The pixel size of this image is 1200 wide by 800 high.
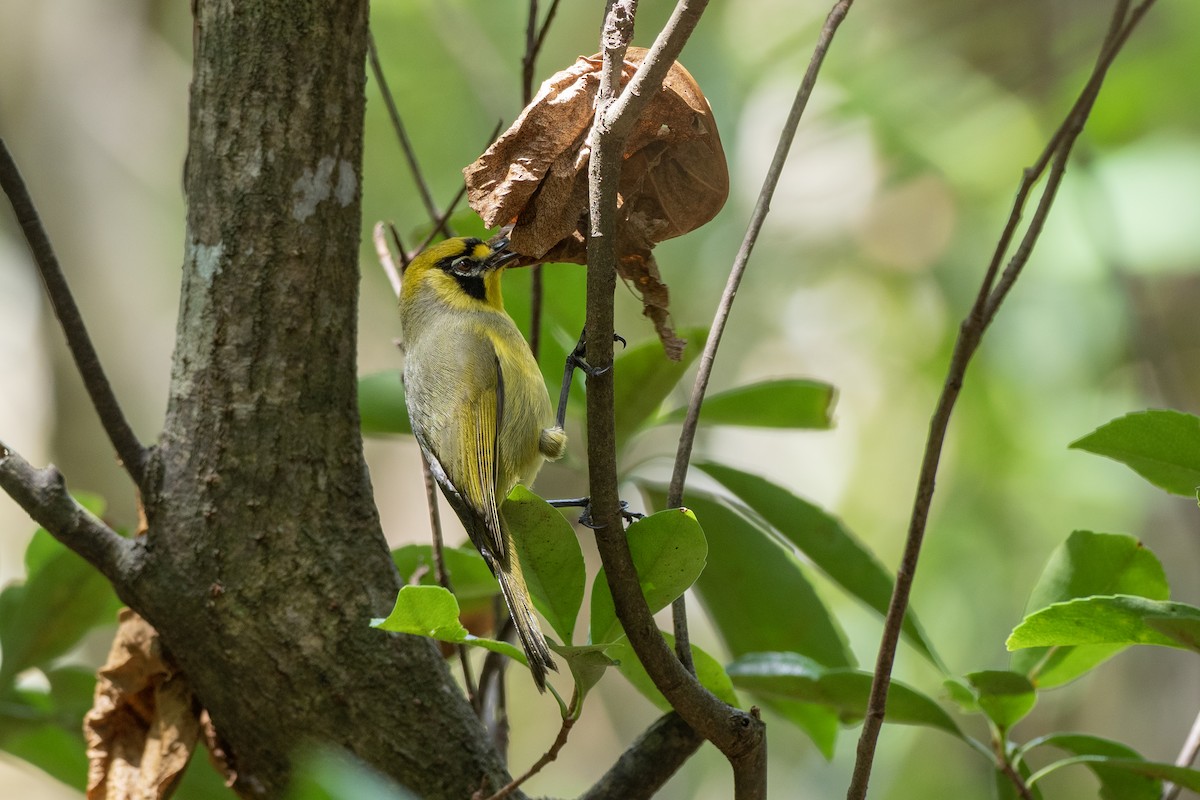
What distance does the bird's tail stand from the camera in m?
1.42

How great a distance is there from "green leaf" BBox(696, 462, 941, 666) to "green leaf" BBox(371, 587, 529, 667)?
2.62 feet

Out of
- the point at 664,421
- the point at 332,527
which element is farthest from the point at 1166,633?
the point at 332,527

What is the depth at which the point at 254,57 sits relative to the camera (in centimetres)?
158

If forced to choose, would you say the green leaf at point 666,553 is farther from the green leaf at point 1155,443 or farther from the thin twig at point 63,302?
the thin twig at point 63,302

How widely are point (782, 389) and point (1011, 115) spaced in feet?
14.4

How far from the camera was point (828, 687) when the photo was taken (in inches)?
63.3

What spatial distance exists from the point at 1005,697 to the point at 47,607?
1642 millimetres

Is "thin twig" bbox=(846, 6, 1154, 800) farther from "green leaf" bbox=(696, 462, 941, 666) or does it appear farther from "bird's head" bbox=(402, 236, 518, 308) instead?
"bird's head" bbox=(402, 236, 518, 308)

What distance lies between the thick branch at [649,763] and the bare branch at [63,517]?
770 mm

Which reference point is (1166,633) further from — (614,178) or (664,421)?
(664,421)

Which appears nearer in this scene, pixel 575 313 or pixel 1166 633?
pixel 1166 633

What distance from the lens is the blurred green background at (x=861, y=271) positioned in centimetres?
462

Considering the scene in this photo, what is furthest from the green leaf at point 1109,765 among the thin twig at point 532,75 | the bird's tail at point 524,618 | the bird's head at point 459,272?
the bird's head at point 459,272

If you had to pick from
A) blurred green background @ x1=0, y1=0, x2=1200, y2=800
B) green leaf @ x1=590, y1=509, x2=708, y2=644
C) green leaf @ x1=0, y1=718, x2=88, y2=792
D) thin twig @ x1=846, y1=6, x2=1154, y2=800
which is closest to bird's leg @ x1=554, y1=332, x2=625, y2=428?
green leaf @ x1=590, y1=509, x2=708, y2=644
